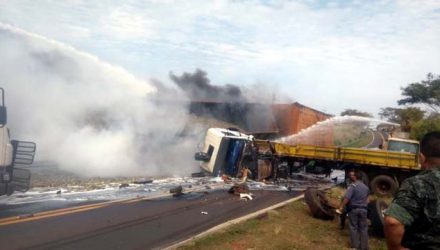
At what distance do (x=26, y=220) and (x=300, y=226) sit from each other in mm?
5754

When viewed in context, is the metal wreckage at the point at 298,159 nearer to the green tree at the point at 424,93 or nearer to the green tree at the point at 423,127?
the green tree at the point at 423,127

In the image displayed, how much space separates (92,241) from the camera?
24.5 feet

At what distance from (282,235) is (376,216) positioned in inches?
96.7

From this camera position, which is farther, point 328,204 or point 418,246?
point 328,204

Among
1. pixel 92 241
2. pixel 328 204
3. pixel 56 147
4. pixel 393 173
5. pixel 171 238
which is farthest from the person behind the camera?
pixel 56 147

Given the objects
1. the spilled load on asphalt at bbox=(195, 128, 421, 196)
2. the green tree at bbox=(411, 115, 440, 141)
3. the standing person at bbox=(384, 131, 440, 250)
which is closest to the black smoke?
the spilled load on asphalt at bbox=(195, 128, 421, 196)

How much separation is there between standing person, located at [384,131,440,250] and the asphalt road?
16.3 feet

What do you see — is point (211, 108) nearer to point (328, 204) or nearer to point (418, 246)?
point (328, 204)

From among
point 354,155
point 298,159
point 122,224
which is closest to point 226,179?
point 298,159

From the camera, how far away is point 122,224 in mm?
8891

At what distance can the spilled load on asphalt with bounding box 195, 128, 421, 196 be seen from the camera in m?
17.6

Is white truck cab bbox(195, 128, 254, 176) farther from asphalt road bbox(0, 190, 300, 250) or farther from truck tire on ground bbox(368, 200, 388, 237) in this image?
truck tire on ground bbox(368, 200, 388, 237)

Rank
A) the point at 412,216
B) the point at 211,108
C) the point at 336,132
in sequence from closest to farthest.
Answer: the point at 412,216
the point at 211,108
the point at 336,132

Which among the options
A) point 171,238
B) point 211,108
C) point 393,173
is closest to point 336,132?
point 211,108
